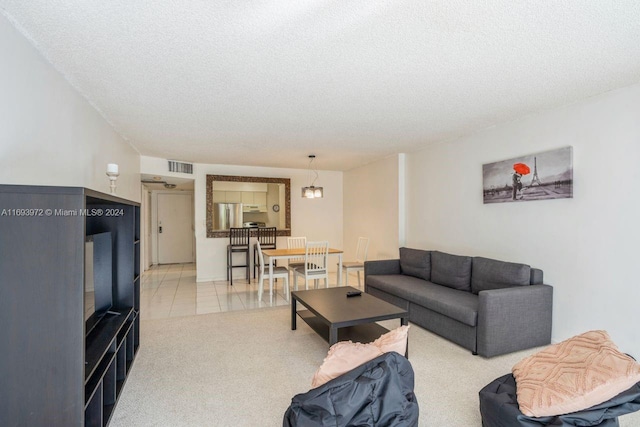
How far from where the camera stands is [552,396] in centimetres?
166

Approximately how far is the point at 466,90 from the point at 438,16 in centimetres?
121

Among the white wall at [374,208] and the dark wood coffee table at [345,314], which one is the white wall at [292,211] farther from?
the dark wood coffee table at [345,314]

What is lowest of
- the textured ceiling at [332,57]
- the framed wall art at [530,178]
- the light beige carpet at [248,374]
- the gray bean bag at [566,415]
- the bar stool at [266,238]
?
the light beige carpet at [248,374]

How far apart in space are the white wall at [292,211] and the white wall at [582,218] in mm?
3698

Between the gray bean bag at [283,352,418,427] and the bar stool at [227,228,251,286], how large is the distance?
5.08 meters

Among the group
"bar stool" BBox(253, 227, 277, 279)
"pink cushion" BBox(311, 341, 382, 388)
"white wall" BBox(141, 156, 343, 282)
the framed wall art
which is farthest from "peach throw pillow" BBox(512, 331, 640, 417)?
"white wall" BBox(141, 156, 343, 282)

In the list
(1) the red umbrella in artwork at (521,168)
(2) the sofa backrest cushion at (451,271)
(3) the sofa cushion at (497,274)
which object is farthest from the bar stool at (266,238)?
(1) the red umbrella in artwork at (521,168)

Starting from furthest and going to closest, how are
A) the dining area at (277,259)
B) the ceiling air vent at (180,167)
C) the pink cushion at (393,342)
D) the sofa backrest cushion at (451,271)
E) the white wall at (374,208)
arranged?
the ceiling air vent at (180,167), the white wall at (374,208), the dining area at (277,259), the sofa backrest cushion at (451,271), the pink cushion at (393,342)

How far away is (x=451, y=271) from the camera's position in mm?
3998

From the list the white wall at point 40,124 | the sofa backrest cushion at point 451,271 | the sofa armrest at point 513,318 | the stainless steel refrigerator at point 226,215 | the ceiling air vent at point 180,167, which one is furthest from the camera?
the stainless steel refrigerator at point 226,215

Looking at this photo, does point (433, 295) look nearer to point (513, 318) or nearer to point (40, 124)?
point (513, 318)

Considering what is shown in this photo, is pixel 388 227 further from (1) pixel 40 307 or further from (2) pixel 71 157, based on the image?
(1) pixel 40 307

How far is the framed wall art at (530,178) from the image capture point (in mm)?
3174

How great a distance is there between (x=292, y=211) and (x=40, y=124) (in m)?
5.24
